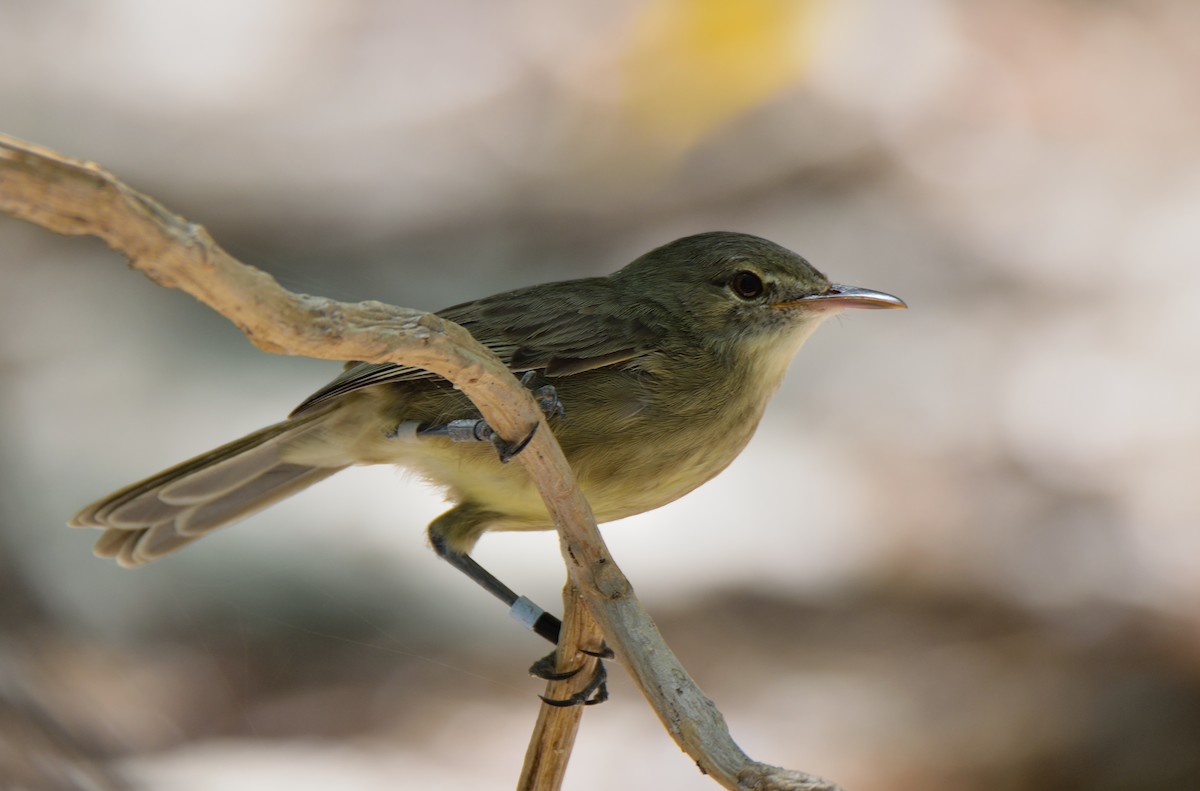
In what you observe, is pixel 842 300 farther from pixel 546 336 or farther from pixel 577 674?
pixel 577 674

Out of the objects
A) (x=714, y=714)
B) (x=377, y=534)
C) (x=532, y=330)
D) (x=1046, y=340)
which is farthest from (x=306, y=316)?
(x=1046, y=340)

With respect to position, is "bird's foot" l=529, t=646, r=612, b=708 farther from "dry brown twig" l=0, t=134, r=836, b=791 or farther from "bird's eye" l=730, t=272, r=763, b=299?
"bird's eye" l=730, t=272, r=763, b=299

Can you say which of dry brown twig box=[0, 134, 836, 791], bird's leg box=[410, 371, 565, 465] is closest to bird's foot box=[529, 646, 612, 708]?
dry brown twig box=[0, 134, 836, 791]

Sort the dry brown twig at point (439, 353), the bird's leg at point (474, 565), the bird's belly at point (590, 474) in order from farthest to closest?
the bird's leg at point (474, 565)
the bird's belly at point (590, 474)
the dry brown twig at point (439, 353)

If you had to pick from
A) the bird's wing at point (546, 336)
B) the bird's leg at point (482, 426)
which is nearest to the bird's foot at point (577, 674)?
→ the bird's leg at point (482, 426)

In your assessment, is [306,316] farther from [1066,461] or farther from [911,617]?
[1066,461]

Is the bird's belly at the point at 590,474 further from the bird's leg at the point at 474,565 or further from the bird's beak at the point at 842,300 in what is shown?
the bird's beak at the point at 842,300

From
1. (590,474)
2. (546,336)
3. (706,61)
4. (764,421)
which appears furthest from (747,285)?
(706,61)
